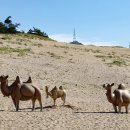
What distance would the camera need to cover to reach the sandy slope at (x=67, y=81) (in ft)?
50.3

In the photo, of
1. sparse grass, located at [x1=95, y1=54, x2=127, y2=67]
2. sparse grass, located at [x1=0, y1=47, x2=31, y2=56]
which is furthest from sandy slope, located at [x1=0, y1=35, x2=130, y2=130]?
sparse grass, located at [x1=0, y1=47, x2=31, y2=56]

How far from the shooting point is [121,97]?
62.1 ft

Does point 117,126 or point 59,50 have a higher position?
point 59,50

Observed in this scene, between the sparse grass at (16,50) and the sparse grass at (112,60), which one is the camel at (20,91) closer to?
the sparse grass at (16,50)

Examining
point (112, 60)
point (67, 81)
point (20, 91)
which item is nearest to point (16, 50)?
point (112, 60)

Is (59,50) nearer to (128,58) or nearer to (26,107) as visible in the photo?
(128,58)

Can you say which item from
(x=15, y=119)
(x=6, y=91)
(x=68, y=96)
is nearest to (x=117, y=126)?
(x=15, y=119)

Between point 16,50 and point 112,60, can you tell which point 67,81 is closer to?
point 16,50

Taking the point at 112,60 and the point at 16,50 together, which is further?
Answer: the point at 112,60

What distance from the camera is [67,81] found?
1148 inches

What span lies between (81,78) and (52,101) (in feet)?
32.4

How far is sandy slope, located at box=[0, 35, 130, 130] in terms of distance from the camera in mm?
15320

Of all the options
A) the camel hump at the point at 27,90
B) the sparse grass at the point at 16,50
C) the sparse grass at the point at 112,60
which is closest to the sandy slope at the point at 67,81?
the sparse grass at the point at 112,60

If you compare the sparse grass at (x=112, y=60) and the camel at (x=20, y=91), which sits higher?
the sparse grass at (x=112, y=60)
